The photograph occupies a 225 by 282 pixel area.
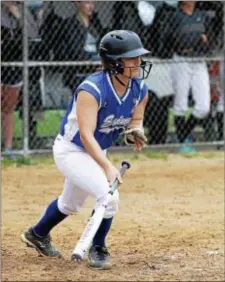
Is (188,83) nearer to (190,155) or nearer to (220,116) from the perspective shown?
(220,116)

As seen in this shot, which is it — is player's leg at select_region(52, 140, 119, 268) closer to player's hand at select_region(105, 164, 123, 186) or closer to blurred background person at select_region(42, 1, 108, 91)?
player's hand at select_region(105, 164, 123, 186)

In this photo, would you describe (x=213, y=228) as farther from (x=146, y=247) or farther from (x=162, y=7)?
(x=162, y=7)

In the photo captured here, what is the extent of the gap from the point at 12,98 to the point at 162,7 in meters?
2.27

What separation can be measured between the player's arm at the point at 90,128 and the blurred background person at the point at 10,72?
5.04 m

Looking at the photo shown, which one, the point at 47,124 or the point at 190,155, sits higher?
the point at 47,124

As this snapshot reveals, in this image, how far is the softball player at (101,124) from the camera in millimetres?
5719

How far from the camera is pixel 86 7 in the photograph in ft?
36.4

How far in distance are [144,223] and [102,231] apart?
164 centimetres

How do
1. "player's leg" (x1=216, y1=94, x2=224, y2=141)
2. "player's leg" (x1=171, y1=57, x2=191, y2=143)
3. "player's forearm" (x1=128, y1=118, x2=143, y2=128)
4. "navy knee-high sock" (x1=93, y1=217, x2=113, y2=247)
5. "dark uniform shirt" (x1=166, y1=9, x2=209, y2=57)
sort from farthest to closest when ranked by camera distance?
"player's leg" (x1=216, y1=94, x2=224, y2=141) < "player's leg" (x1=171, y1=57, x2=191, y2=143) < "dark uniform shirt" (x1=166, y1=9, x2=209, y2=57) < "player's forearm" (x1=128, y1=118, x2=143, y2=128) < "navy knee-high sock" (x1=93, y1=217, x2=113, y2=247)

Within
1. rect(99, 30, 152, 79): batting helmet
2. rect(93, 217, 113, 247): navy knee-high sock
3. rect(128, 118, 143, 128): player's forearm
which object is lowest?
rect(93, 217, 113, 247): navy knee-high sock

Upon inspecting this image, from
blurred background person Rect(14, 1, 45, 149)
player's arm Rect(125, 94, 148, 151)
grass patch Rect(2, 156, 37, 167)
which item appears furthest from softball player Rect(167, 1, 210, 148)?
player's arm Rect(125, 94, 148, 151)

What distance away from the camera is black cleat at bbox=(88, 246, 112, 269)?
593 centimetres

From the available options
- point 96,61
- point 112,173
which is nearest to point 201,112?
point 96,61

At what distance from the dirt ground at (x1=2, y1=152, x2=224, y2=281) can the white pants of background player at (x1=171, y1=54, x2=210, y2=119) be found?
2.15 ft
